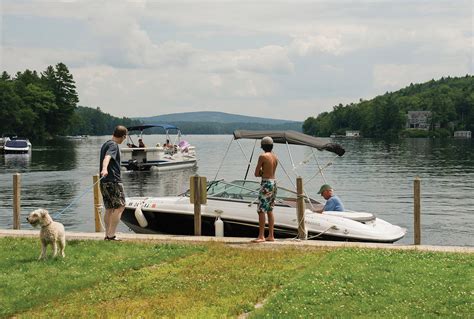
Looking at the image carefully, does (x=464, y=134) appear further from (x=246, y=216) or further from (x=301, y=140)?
(x=246, y=216)

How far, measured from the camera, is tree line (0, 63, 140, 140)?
4916 inches

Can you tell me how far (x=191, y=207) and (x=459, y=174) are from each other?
4008 cm

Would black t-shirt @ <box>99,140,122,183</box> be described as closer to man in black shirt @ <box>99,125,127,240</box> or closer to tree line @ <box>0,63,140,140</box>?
man in black shirt @ <box>99,125,127,240</box>

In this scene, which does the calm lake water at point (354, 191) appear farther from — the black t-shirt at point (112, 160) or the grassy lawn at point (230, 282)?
the grassy lawn at point (230, 282)

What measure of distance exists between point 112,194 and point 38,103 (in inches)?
5050

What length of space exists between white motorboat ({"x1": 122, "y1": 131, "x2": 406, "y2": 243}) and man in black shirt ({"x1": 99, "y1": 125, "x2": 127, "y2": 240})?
12.3 ft

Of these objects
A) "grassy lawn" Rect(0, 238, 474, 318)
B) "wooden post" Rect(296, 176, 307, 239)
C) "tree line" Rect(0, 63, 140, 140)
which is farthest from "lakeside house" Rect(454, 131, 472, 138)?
"grassy lawn" Rect(0, 238, 474, 318)

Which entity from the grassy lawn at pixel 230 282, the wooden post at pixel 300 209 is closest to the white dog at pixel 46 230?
the grassy lawn at pixel 230 282

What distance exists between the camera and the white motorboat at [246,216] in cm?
1515

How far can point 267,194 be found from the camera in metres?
13.0

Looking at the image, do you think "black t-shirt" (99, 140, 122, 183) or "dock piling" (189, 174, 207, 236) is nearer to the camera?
"black t-shirt" (99, 140, 122, 183)

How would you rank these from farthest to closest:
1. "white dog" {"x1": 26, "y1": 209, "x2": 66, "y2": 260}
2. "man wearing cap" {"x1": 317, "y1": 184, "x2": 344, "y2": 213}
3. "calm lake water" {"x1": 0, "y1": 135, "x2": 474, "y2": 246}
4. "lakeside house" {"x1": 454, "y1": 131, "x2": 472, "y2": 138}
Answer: "lakeside house" {"x1": 454, "y1": 131, "x2": 472, "y2": 138} < "calm lake water" {"x1": 0, "y1": 135, "x2": 474, "y2": 246} < "man wearing cap" {"x1": 317, "y1": 184, "x2": 344, "y2": 213} < "white dog" {"x1": 26, "y1": 209, "x2": 66, "y2": 260}

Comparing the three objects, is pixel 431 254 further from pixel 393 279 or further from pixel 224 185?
pixel 224 185

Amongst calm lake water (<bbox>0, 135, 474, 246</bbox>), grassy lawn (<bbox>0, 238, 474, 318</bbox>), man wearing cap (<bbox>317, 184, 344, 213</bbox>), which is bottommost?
calm lake water (<bbox>0, 135, 474, 246</bbox>)
